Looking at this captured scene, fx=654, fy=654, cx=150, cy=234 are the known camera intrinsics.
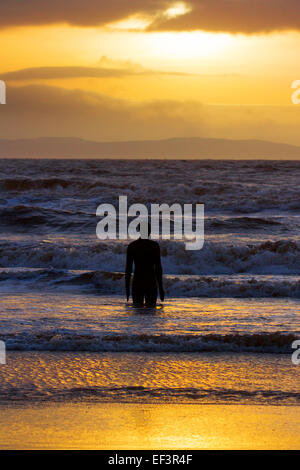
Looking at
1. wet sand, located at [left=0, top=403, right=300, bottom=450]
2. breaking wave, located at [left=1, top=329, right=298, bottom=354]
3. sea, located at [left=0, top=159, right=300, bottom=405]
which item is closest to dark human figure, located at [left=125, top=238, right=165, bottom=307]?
sea, located at [left=0, top=159, right=300, bottom=405]

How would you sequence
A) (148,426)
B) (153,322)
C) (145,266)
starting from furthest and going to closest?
(145,266) → (153,322) → (148,426)

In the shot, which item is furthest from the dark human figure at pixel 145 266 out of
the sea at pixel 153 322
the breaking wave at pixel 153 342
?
the breaking wave at pixel 153 342

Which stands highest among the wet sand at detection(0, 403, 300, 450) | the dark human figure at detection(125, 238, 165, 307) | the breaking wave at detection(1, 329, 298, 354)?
the dark human figure at detection(125, 238, 165, 307)

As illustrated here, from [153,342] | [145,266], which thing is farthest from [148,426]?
[145,266]

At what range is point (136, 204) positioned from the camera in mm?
34750

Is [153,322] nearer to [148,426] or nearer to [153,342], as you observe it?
[153,342]

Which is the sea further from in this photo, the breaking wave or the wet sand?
the wet sand

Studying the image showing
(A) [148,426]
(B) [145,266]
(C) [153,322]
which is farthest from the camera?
(B) [145,266]

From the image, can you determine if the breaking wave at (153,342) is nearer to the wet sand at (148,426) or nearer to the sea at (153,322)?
the sea at (153,322)

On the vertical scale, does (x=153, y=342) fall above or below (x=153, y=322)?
below

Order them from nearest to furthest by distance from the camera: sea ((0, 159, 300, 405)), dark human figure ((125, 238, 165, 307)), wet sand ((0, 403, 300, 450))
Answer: wet sand ((0, 403, 300, 450)) → sea ((0, 159, 300, 405)) → dark human figure ((125, 238, 165, 307))

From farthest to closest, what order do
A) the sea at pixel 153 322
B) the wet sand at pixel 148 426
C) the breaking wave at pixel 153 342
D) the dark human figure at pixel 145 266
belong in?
the dark human figure at pixel 145 266 → the breaking wave at pixel 153 342 → the sea at pixel 153 322 → the wet sand at pixel 148 426
